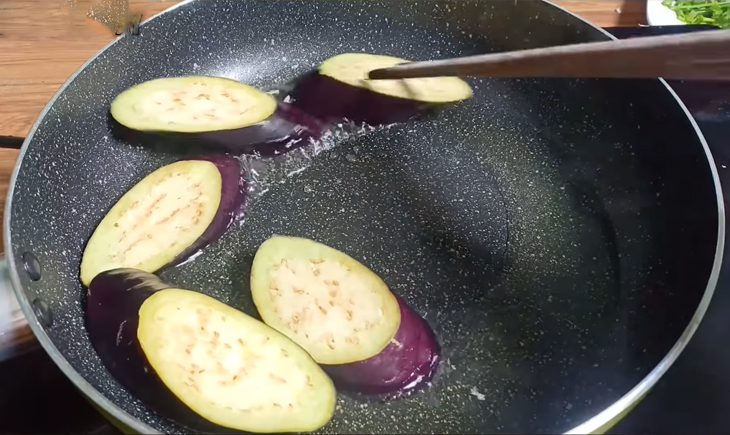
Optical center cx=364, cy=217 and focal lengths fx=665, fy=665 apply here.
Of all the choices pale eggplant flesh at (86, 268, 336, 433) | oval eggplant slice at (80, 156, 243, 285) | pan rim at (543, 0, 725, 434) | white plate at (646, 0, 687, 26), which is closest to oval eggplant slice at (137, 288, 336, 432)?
pale eggplant flesh at (86, 268, 336, 433)

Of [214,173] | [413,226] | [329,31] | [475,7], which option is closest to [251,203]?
[214,173]

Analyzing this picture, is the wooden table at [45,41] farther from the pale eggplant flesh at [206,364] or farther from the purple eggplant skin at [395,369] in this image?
the purple eggplant skin at [395,369]

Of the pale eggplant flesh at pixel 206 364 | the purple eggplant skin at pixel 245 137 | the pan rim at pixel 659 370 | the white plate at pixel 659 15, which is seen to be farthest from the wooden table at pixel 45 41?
the pan rim at pixel 659 370

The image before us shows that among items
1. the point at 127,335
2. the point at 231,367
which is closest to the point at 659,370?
the point at 231,367

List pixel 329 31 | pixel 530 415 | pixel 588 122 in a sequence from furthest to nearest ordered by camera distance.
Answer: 1. pixel 329 31
2. pixel 588 122
3. pixel 530 415

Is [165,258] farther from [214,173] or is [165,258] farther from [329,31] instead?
[329,31]

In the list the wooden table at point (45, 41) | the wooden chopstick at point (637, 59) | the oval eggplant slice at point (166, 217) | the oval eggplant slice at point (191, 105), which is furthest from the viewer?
the wooden table at point (45, 41)
